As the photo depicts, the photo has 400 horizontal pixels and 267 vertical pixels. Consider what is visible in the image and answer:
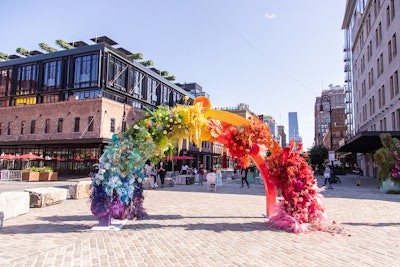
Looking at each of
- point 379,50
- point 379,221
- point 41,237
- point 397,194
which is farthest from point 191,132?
point 379,50

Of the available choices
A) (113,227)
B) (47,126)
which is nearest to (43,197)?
(113,227)

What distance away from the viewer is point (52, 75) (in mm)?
37562

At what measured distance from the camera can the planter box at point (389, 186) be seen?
1738cm

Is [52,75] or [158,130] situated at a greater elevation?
[52,75]

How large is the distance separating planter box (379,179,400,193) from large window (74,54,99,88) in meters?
30.3

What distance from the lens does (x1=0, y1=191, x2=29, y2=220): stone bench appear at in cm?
855

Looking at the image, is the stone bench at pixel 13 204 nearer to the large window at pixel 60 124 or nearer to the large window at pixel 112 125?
the large window at pixel 112 125

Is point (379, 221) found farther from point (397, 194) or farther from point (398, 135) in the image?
point (398, 135)

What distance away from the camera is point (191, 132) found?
27.4 feet

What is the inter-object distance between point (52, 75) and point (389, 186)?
38.5m

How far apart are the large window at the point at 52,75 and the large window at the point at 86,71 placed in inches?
114

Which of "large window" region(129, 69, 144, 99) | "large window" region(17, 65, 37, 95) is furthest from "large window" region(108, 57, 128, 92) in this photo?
"large window" region(17, 65, 37, 95)

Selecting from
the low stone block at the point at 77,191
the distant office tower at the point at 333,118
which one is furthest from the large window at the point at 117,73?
the distant office tower at the point at 333,118

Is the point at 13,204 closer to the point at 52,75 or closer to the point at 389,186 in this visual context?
the point at 389,186
